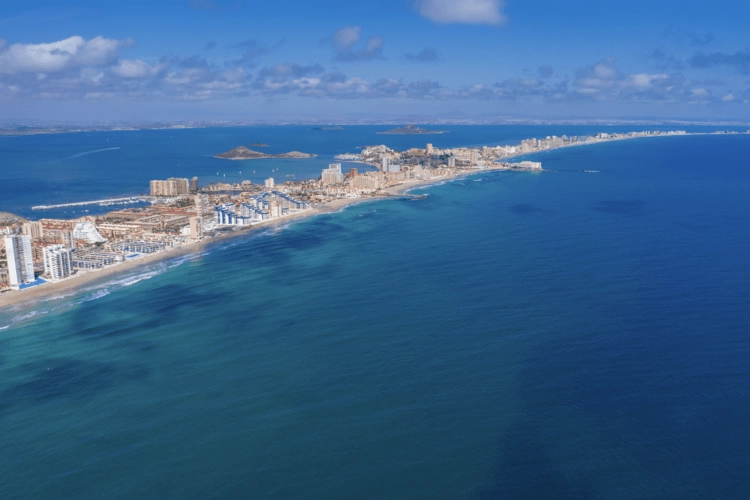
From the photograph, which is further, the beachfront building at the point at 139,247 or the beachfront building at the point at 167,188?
the beachfront building at the point at 167,188

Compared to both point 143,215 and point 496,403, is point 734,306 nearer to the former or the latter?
point 496,403

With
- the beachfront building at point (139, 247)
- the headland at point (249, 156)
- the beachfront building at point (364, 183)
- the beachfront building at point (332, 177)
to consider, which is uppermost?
the headland at point (249, 156)

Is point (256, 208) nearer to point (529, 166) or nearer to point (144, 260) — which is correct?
point (144, 260)

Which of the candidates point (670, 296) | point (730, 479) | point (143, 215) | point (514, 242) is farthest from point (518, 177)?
point (730, 479)

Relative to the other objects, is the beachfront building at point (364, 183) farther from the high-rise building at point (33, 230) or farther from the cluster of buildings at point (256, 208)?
the high-rise building at point (33, 230)

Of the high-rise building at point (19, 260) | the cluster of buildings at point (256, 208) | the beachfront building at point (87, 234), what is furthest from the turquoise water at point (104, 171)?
the high-rise building at point (19, 260)

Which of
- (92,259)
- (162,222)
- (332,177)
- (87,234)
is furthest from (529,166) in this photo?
(92,259)
